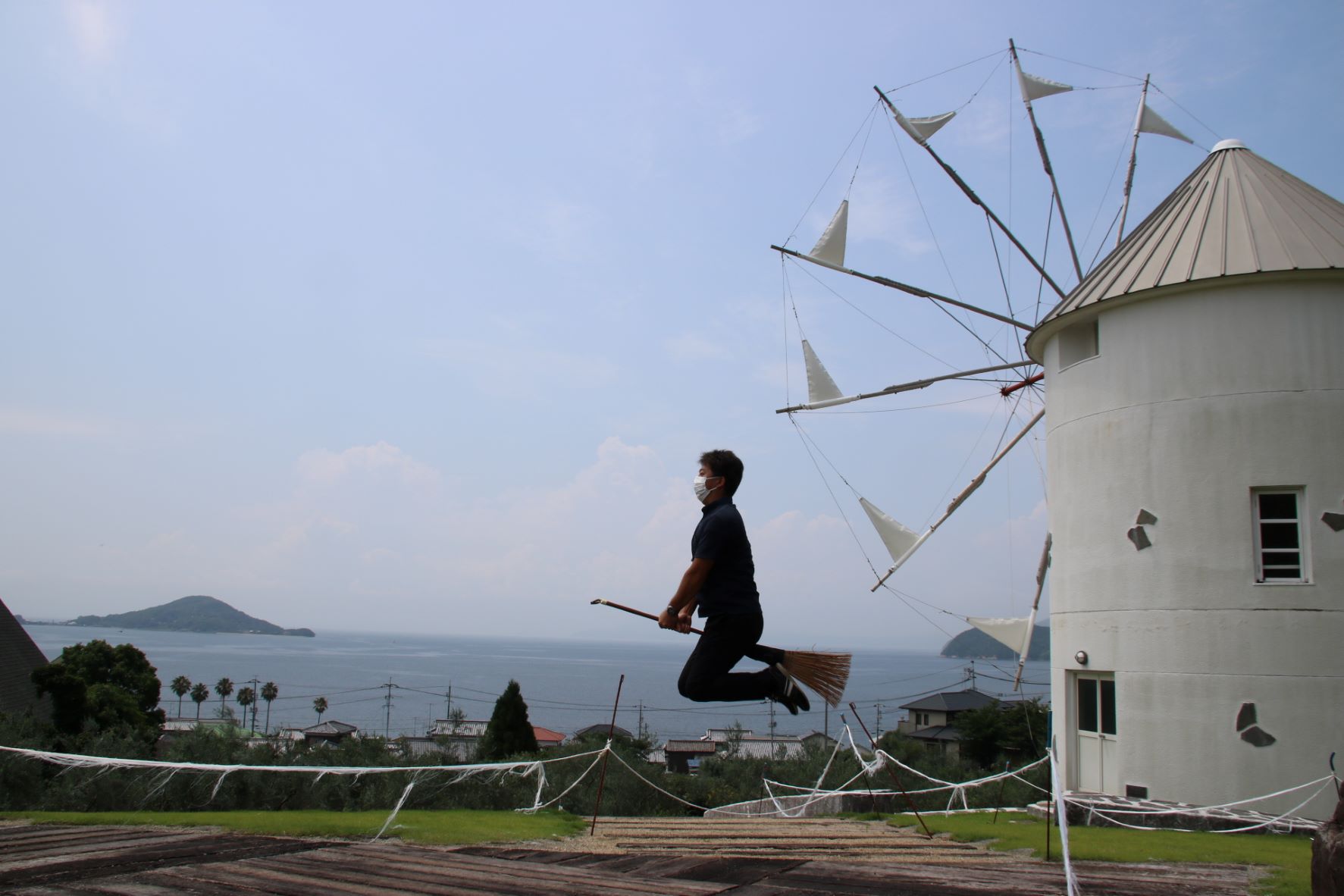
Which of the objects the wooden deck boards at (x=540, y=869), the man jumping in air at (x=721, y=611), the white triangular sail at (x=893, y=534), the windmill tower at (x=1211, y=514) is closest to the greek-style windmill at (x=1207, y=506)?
the windmill tower at (x=1211, y=514)

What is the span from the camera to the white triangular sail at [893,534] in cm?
2265

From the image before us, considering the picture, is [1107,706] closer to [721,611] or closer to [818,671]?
[818,671]

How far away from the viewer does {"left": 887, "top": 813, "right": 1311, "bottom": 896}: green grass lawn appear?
22.6ft

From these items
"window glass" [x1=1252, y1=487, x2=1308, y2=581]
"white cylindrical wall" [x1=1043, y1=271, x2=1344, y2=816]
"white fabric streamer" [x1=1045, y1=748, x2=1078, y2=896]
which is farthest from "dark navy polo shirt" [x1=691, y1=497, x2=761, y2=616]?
"window glass" [x1=1252, y1=487, x2=1308, y2=581]

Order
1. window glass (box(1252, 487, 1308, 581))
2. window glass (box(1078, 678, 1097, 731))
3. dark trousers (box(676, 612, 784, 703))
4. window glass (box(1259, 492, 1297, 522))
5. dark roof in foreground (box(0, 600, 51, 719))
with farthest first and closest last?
dark roof in foreground (box(0, 600, 51, 719))
window glass (box(1078, 678, 1097, 731))
window glass (box(1259, 492, 1297, 522))
window glass (box(1252, 487, 1308, 581))
dark trousers (box(676, 612, 784, 703))

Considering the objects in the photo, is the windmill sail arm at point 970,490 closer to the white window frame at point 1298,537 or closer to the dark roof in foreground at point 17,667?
the white window frame at point 1298,537

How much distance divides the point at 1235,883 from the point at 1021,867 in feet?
3.83

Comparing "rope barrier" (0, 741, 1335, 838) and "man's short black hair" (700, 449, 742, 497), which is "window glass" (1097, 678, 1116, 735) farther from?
"man's short black hair" (700, 449, 742, 497)

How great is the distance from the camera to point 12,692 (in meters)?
36.0

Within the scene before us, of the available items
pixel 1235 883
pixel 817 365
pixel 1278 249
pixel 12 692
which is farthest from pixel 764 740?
pixel 1235 883

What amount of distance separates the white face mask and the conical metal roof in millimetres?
10984

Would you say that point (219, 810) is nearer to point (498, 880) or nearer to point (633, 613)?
point (633, 613)

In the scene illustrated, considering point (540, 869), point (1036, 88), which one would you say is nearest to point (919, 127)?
point (1036, 88)

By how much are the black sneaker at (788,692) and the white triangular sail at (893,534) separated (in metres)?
16.0
